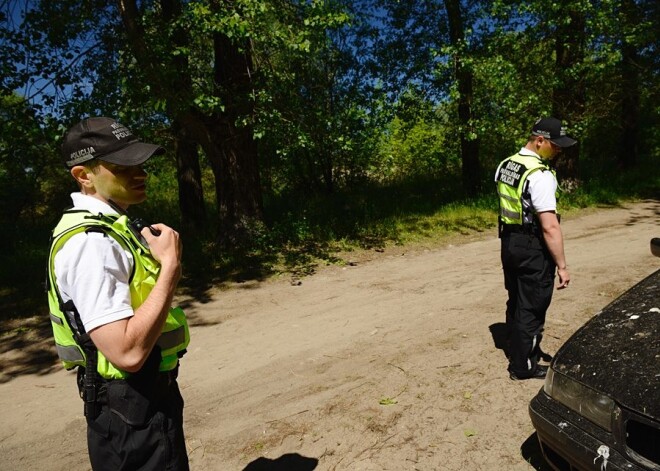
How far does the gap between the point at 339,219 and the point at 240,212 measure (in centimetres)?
267

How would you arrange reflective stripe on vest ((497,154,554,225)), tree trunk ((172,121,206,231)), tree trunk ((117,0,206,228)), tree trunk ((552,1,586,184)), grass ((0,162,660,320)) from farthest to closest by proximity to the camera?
tree trunk ((172,121,206,231))
tree trunk ((552,1,586,184))
grass ((0,162,660,320))
tree trunk ((117,0,206,228))
reflective stripe on vest ((497,154,554,225))

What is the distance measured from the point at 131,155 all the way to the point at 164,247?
402 millimetres

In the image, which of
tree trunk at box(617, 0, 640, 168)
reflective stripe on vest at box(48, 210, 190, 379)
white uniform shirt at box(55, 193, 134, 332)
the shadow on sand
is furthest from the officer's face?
tree trunk at box(617, 0, 640, 168)

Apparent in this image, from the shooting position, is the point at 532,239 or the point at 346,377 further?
the point at 346,377

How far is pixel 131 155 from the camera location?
1.92 m

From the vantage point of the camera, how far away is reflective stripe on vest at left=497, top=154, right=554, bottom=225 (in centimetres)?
387

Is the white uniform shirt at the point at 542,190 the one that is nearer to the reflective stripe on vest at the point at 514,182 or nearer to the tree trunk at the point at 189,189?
the reflective stripe on vest at the point at 514,182

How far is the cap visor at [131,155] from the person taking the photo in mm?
1894

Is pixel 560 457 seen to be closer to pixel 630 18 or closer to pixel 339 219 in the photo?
pixel 339 219

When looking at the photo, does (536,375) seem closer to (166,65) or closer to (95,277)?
(95,277)

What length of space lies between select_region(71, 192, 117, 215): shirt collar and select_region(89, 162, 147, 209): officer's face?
0.11 ft

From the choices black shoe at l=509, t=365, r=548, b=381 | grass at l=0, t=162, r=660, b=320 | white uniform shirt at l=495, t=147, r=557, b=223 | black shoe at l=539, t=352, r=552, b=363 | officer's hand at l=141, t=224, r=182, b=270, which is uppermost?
officer's hand at l=141, t=224, r=182, b=270

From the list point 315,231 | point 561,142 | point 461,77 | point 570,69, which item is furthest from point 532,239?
point 461,77

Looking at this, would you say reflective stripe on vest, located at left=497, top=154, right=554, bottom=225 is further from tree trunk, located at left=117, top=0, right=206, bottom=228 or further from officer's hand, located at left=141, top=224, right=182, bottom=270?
tree trunk, located at left=117, top=0, right=206, bottom=228
